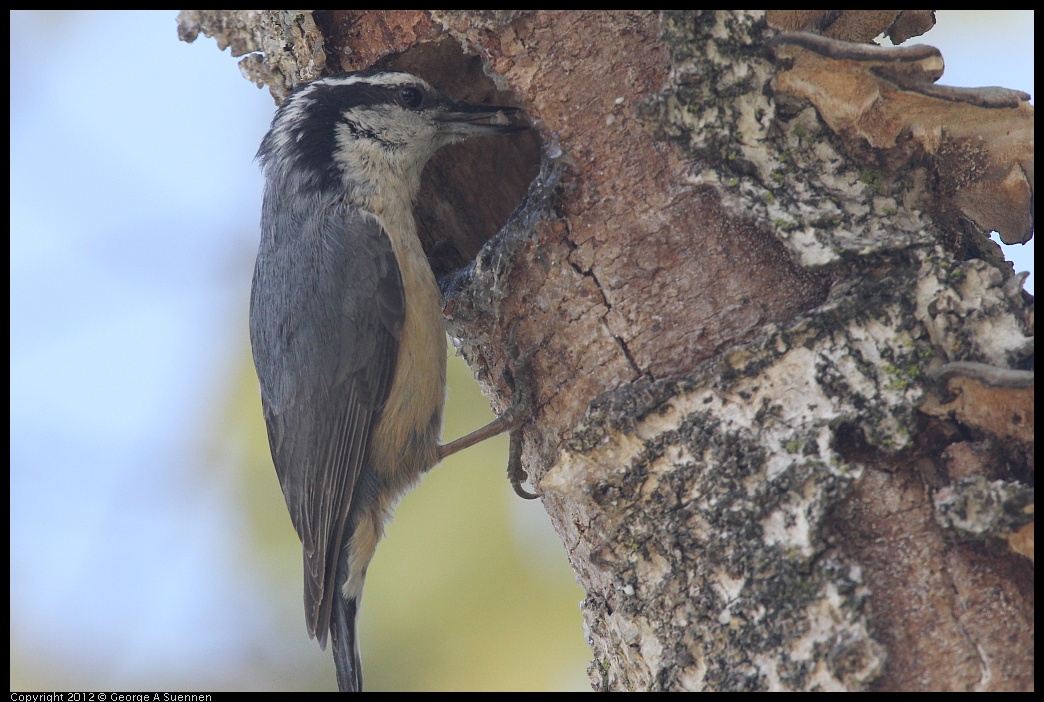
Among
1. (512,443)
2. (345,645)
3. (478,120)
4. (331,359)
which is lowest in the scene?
(345,645)

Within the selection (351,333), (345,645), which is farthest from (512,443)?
(345,645)

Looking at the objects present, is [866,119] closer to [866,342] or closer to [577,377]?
Result: [866,342]

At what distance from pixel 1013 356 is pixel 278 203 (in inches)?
90.3

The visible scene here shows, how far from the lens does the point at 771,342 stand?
1.73 meters

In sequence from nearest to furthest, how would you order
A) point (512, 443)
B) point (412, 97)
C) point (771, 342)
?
point (771, 342) → point (412, 97) → point (512, 443)

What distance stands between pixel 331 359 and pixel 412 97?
2.75ft

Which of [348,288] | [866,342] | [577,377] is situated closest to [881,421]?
[866,342]

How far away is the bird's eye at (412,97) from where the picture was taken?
2834mm

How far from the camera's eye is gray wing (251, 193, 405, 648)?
285 cm

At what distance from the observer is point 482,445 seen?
379cm

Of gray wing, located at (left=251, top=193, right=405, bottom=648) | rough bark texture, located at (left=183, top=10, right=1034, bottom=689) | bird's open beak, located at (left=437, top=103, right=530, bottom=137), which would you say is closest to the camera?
rough bark texture, located at (left=183, top=10, right=1034, bottom=689)

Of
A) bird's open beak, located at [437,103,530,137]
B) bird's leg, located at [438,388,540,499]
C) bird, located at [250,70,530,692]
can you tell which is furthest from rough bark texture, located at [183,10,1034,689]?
bird, located at [250,70,530,692]

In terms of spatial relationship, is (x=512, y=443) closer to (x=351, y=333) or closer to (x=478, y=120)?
(x=351, y=333)

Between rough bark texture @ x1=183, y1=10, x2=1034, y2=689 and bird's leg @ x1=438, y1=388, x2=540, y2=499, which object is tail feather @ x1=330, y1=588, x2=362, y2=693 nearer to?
bird's leg @ x1=438, y1=388, x2=540, y2=499
